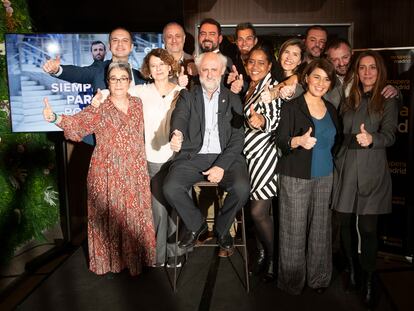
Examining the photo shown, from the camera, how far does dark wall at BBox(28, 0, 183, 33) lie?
4.79 m

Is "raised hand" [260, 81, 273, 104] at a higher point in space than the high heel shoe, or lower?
higher

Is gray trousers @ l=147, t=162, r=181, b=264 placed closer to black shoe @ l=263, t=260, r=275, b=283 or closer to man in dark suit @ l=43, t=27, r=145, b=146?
man in dark suit @ l=43, t=27, r=145, b=146

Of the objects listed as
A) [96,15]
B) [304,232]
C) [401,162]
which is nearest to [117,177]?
[304,232]

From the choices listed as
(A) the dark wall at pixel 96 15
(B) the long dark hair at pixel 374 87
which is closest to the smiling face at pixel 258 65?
(B) the long dark hair at pixel 374 87

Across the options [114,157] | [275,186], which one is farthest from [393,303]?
[114,157]

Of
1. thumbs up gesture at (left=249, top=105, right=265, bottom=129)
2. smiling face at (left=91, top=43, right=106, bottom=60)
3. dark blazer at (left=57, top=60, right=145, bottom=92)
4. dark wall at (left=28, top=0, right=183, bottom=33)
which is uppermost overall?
dark wall at (left=28, top=0, right=183, bottom=33)

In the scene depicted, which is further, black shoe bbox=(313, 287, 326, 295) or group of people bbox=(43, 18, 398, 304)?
black shoe bbox=(313, 287, 326, 295)

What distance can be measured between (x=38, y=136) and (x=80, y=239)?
117cm

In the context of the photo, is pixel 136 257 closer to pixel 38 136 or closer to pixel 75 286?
pixel 75 286

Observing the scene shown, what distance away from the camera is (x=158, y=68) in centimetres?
341

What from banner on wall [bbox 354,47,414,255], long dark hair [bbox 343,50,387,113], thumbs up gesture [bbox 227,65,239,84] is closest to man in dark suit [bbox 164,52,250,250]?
thumbs up gesture [bbox 227,65,239,84]

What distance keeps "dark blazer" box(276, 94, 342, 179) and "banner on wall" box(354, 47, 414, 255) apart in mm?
1065

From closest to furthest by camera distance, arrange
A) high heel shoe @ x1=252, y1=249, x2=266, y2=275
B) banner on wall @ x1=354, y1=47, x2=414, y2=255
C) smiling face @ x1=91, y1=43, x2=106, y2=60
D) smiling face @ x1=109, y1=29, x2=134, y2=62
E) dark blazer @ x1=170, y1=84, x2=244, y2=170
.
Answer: dark blazer @ x1=170, y1=84, x2=244, y2=170 → high heel shoe @ x1=252, y1=249, x2=266, y2=275 → smiling face @ x1=109, y1=29, x2=134, y2=62 → banner on wall @ x1=354, y1=47, x2=414, y2=255 → smiling face @ x1=91, y1=43, x2=106, y2=60

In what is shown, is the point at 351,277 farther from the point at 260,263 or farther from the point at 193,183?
the point at 193,183
